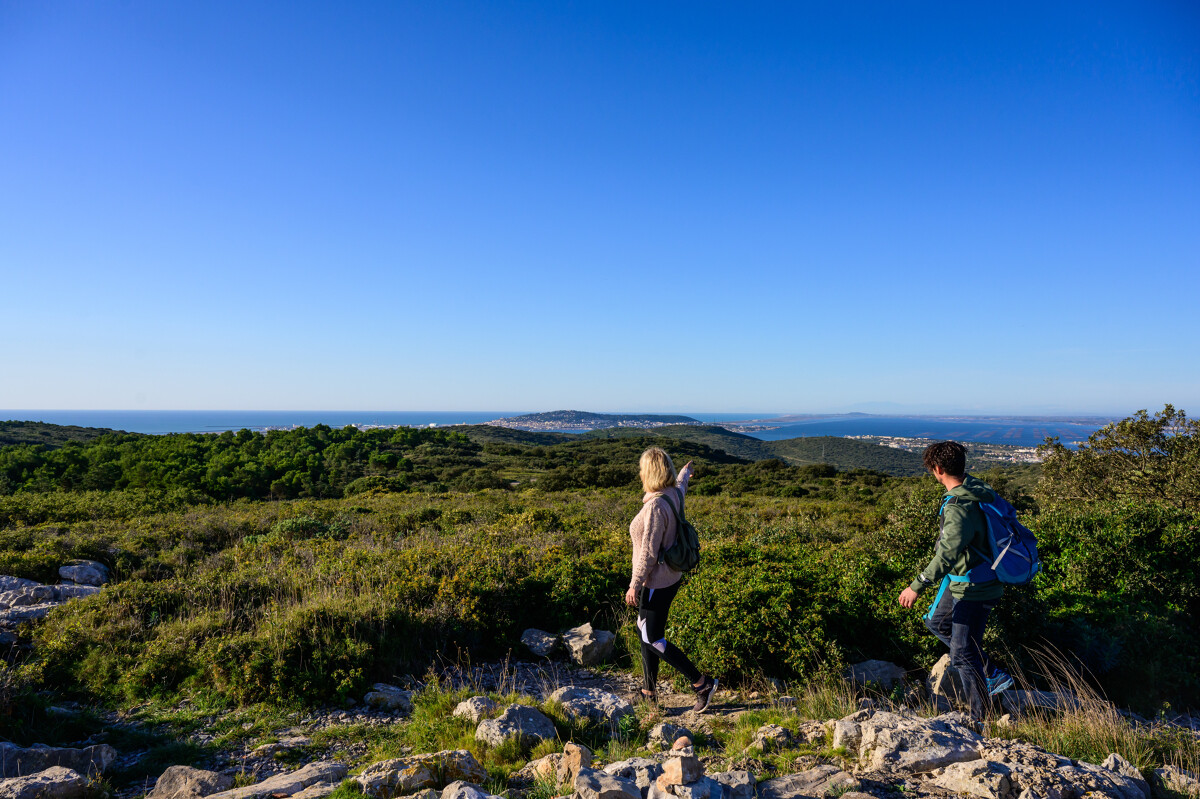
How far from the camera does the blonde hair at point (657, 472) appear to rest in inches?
172

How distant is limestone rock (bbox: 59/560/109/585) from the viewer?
26.8 feet

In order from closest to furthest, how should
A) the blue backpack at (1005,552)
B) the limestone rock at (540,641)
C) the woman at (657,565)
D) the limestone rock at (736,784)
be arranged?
1. the limestone rock at (736,784)
2. the blue backpack at (1005,552)
3. the woman at (657,565)
4. the limestone rock at (540,641)

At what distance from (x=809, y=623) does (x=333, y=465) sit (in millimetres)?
29699

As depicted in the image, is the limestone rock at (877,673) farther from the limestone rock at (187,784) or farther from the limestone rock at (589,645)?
the limestone rock at (187,784)

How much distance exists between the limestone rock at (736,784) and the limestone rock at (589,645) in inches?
113

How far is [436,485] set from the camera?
85.2 feet

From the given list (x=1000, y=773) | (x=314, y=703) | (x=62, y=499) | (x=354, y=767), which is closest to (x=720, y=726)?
(x=1000, y=773)

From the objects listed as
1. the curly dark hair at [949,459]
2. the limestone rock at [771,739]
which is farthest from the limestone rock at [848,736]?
the curly dark hair at [949,459]

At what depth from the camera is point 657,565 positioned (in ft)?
14.3

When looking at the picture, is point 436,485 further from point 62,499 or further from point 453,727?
point 453,727

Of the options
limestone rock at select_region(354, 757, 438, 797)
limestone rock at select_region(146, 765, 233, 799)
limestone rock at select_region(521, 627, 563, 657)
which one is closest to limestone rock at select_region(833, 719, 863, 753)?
limestone rock at select_region(354, 757, 438, 797)

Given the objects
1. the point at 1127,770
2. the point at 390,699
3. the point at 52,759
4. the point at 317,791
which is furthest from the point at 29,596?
the point at 1127,770

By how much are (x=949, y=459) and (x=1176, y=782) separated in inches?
78.2

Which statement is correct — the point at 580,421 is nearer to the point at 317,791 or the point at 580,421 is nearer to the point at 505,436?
the point at 505,436
